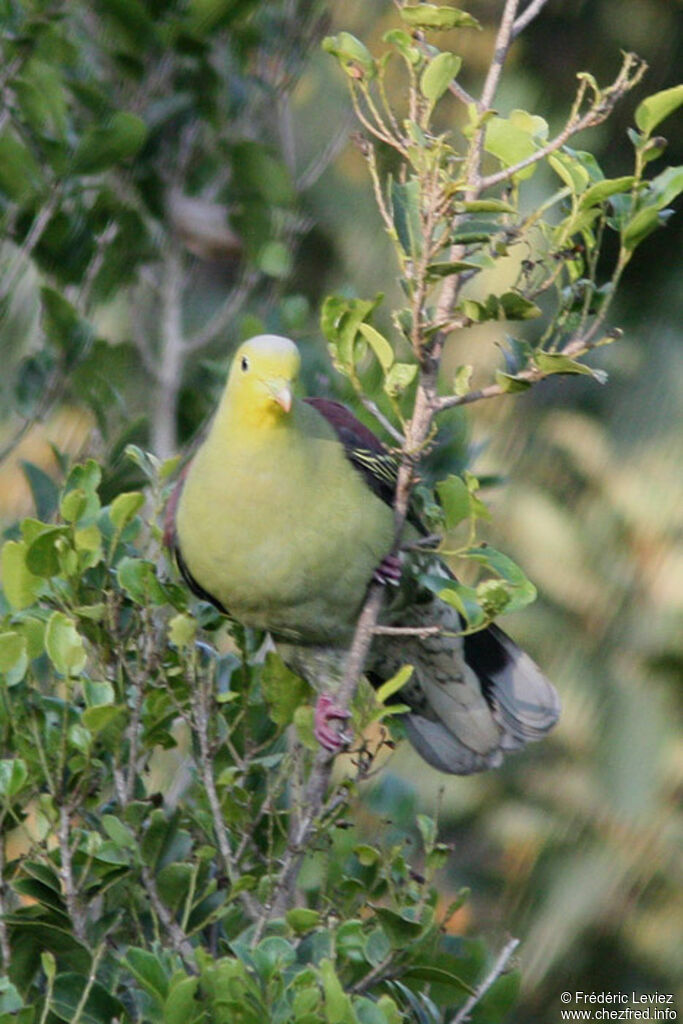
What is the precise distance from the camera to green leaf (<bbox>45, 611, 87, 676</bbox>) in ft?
5.96

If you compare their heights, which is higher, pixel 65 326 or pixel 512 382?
pixel 512 382

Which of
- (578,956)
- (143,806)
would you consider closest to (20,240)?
(143,806)

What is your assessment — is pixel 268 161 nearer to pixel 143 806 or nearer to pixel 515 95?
pixel 515 95

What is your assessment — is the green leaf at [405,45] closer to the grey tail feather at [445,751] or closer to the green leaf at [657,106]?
the green leaf at [657,106]

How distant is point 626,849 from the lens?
3.96 meters

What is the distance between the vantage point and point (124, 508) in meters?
1.95

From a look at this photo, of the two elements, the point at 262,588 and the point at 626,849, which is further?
the point at 626,849

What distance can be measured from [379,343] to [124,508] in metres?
0.41

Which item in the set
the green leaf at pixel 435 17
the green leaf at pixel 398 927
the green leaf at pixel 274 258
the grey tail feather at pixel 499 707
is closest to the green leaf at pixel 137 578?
the green leaf at pixel 398 927

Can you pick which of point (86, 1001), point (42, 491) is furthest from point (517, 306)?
point (42, 491)

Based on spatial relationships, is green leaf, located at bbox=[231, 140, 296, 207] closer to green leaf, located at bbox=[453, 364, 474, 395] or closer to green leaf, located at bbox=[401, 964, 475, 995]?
green leaf, located at bbox=[453, 364, 474, 395]

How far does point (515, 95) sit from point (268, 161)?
1.20m

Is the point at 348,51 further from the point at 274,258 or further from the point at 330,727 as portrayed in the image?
the point at 274,258

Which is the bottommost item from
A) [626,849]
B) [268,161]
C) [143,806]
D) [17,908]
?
[626,849]
